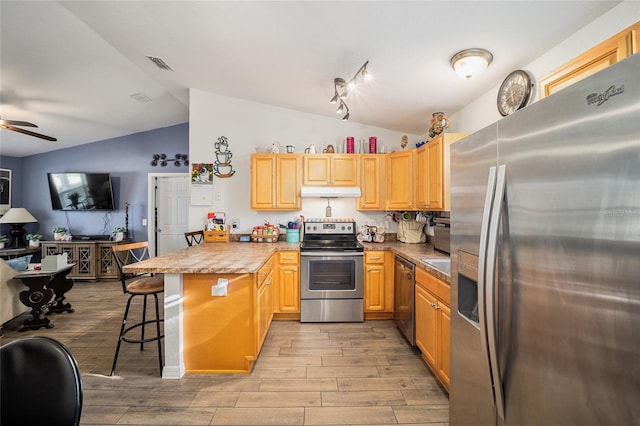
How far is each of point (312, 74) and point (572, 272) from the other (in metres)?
2.73

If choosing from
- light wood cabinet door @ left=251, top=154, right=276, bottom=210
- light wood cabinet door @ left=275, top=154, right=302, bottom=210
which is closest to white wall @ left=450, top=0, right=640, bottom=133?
light wood cabinet door @ left=275, top=154, right=302, bottom=210

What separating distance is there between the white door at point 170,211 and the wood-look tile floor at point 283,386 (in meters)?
2.52

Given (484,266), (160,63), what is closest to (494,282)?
(484,266)

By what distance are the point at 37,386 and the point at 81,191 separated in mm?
6057

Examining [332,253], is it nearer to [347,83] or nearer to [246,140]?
[347,83]

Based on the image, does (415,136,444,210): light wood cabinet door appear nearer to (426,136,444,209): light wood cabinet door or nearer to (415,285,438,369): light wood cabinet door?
(426,136,444,209): light wood cabinet door

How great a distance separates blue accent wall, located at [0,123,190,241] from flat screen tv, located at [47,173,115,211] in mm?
152

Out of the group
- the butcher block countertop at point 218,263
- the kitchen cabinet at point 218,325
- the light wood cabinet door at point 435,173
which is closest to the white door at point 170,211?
the butcher block countertop at point 218,263

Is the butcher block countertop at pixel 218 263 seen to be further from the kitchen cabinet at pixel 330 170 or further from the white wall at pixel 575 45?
the white wall at pixel 575 45

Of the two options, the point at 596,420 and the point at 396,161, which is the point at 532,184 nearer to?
the point at 596,420

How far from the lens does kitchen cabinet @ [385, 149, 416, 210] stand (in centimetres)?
349

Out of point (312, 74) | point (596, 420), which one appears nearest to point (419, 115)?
point (312, 74)

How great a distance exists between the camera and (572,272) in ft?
2.60

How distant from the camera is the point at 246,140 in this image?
159 inches
